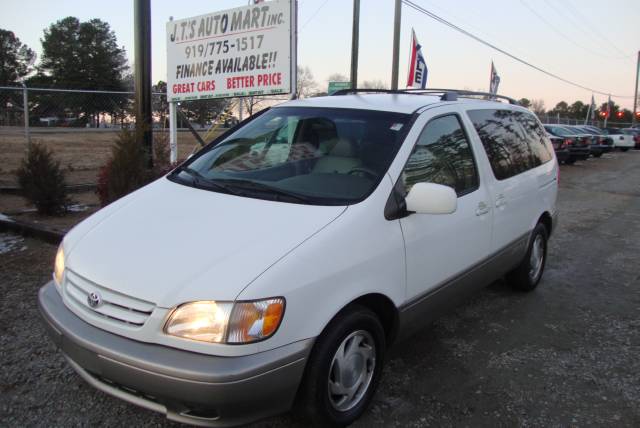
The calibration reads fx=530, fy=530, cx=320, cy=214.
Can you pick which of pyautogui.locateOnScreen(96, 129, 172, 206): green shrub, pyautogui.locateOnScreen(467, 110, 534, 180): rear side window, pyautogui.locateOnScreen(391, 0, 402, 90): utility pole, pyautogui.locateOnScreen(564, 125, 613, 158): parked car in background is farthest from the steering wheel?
pyautogui.locateOnScreen(564, 125, 613, 158): parked car in background

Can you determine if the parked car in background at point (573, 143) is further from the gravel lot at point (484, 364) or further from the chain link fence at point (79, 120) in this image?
the gravel lot at point (484, 364)

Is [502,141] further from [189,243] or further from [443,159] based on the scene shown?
[189,243]

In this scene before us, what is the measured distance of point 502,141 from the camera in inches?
167

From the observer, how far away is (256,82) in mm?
6859

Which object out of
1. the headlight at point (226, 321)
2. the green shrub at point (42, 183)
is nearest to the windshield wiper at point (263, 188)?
the headlight at point (226, 321)

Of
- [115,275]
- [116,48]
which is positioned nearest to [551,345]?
[115,275]

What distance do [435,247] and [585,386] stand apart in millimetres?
1309

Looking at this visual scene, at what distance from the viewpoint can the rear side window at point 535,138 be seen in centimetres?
480

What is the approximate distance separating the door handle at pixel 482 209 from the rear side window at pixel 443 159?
129mm

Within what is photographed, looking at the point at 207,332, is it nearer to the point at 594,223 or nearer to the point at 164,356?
the point at 164,356

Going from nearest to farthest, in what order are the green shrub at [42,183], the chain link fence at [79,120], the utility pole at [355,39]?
the green shrub at [42,183] < the chain link fence at [79,120] < the utility pole at [355,39]

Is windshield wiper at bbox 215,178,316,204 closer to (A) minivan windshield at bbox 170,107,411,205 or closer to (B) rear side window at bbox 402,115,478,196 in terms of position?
(A) minivan windshield at bbox 170,107,411,205

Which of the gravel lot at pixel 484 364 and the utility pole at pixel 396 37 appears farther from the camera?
the utility pole at pixel 396 37

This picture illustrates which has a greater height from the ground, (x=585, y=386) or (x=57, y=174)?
(x=57, y=174)
